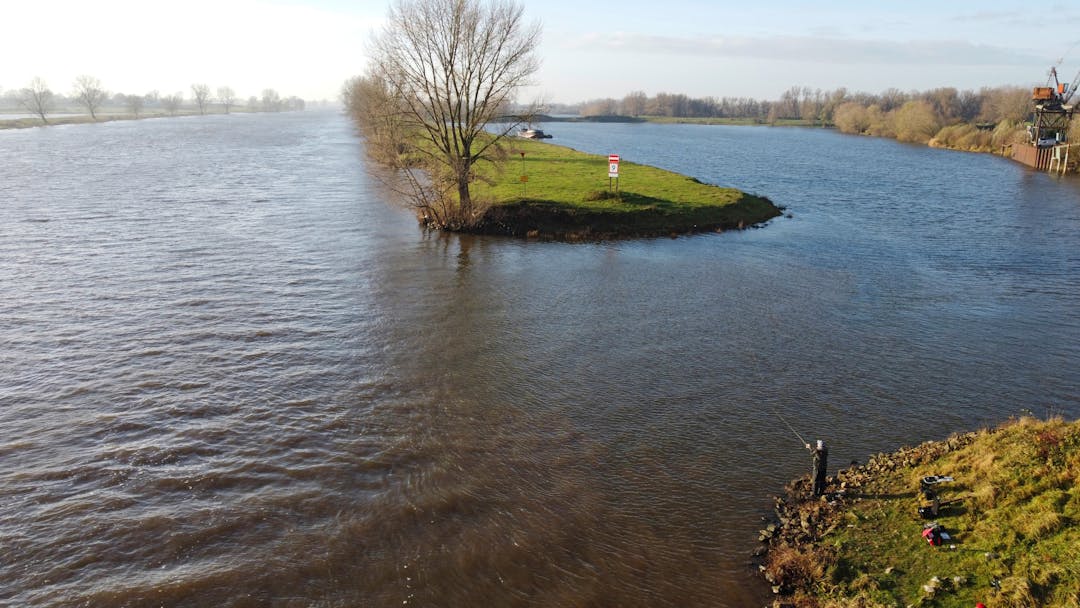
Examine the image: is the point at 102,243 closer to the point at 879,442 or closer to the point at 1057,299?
the point at 879,442

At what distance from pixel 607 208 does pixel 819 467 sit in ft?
82.2

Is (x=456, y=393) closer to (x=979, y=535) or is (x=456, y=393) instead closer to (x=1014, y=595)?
(x=979, y=535)

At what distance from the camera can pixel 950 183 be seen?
5469 centimetres

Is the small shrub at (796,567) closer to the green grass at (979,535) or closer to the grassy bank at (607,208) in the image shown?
the green grass at (979,535)

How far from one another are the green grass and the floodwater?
150 cm

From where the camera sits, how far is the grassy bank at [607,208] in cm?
3312

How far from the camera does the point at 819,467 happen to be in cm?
1097

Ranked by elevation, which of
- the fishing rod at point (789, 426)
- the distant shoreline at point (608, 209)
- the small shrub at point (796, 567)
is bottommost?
the small shrub at point (796, 567)

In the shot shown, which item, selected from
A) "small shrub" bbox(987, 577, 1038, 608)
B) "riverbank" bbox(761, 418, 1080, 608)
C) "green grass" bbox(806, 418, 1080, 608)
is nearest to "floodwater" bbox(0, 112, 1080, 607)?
"riverbank" bbox(761, 418, 1080, 608)

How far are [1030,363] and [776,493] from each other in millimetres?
10872

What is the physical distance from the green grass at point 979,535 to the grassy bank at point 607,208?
74.7ft

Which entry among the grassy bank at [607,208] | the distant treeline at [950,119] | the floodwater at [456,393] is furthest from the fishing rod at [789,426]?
the distant treeline at [950,119]

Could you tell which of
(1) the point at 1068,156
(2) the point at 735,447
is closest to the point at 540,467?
(2) the point at 735,447

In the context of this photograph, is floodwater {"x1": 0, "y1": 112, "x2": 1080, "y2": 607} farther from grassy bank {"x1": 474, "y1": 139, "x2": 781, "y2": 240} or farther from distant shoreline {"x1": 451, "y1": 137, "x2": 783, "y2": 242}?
grassy bank {"x1": 474, "y1": 139, "x2": 781, "y2": 240}
